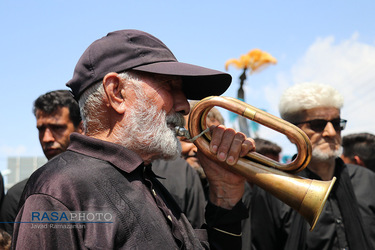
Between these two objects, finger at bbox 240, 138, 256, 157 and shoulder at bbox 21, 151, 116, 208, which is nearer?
shoulder at bbox 21, 151, 116, 208

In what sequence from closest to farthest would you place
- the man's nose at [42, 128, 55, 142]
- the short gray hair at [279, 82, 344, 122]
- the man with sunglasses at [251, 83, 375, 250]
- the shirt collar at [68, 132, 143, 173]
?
1. the shirt collar at [68, 132, 143, 173]
2. the man with sunglasses at [251, 83, 375, 250]
3. the short gray hair at [279, 82, 344, 122]
4. the man's nose at [42, 128, 55, 142]

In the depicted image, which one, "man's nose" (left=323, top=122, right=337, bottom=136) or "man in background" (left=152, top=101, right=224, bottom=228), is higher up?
"man's nose" (left=323, top=122, right=337, bottom=136)

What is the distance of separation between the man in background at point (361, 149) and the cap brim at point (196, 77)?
515cm

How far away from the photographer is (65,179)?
182 centimetres

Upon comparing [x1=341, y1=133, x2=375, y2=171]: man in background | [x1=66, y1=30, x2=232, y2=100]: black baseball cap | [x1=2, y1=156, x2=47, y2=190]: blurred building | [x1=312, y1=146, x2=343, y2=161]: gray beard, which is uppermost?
[x1=66, y1=30, x2=232, y2=100]: black baseball cap

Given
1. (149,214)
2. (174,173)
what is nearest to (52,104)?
(174,173)

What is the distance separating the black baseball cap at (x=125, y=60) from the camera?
2166 millimetres

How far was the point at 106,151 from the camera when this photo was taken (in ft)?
6.73

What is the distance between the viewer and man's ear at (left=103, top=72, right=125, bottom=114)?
2160 mm

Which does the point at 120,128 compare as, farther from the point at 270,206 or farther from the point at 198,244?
the point at 270,206

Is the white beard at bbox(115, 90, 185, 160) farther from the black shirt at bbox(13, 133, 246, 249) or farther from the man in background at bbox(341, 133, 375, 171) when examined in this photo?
the man in background at bbox(341, 133, 375, 171)

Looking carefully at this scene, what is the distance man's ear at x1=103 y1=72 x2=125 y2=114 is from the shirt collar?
217 mm

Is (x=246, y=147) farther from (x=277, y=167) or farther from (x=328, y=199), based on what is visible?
(x=328, y=199)

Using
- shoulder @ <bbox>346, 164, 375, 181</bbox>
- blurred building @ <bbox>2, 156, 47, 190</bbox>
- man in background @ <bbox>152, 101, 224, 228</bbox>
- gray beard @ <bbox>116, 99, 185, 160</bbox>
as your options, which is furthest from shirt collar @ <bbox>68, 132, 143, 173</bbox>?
blurred building @ <bbox>2, 156, 47, 190</bbox>
